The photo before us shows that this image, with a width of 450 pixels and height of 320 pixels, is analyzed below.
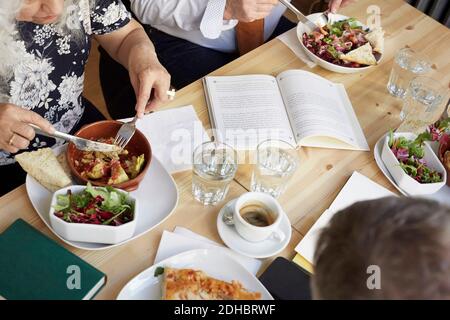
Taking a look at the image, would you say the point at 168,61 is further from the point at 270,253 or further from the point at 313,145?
the point at 270,253

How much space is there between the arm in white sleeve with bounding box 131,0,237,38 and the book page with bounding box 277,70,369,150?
0.98 feet

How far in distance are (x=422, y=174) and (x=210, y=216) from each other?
0.51 metres

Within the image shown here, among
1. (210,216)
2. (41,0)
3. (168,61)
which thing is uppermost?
(41,0)

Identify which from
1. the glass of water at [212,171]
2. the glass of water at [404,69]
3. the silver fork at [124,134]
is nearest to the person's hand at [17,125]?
the silver fork at [124,134]

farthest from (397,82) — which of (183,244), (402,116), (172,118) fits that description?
(183,244)

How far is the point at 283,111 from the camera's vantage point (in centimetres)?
128

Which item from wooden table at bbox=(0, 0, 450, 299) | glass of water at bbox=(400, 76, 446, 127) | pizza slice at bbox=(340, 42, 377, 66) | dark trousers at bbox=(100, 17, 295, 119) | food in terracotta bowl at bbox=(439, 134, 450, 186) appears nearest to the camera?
wooden table at bbox=(0, 0, 450, 299)

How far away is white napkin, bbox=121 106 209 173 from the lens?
1142mm

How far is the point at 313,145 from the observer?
4.01 ft

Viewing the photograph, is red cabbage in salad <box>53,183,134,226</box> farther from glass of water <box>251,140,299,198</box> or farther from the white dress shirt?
the white dress shirt

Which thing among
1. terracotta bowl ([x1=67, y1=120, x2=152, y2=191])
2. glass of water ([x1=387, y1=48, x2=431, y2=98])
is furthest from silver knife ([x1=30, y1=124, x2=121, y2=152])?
glass of water ([x1=387, y1=48, x2=431, y2=98])

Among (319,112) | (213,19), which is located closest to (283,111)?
(319,112)

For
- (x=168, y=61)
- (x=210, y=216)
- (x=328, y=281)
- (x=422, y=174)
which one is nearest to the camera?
(x=328, y=281)

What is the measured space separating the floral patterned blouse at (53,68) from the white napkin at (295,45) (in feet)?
1.54
